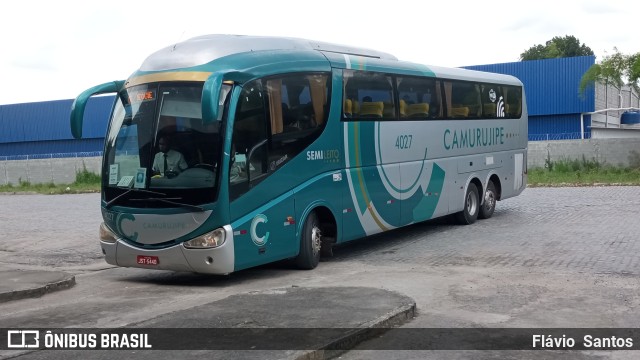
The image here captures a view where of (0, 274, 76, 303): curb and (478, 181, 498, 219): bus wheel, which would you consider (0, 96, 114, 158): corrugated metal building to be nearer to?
(478, 181, 498, 219): bus wheel

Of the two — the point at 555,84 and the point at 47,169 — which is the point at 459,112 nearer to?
the point at 47,169

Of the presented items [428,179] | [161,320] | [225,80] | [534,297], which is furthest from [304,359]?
[428,179]

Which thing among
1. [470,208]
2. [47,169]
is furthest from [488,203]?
[47,169]

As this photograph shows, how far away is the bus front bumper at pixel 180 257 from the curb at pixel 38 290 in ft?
3.01

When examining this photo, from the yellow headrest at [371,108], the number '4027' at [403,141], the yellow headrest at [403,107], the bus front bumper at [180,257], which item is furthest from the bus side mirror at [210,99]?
the yellow headrest at [403,107]

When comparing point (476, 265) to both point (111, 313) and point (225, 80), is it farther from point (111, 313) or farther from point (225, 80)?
point (111, 313)

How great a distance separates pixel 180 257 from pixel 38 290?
6.81 ft

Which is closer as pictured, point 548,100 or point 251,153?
point 251,153

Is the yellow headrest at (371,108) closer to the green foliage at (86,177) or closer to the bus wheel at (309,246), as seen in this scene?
the bus wheel at (309,246)

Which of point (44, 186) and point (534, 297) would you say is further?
point (44, 186)

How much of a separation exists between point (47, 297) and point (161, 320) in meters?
3.52

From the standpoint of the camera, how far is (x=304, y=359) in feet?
21.9

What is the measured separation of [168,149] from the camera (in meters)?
10.7

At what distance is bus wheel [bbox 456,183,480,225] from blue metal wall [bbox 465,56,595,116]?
33.8 meters
